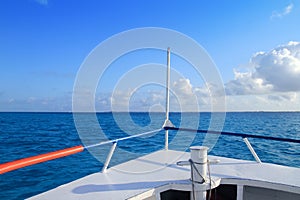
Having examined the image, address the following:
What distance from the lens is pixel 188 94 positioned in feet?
13.0

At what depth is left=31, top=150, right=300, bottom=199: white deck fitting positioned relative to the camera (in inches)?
84.0

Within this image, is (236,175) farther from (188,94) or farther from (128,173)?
(188,94)

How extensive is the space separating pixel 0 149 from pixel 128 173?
13806mm

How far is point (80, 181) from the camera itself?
245 centimetres

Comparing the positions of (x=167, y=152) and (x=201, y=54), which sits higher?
(x=201, y=54)

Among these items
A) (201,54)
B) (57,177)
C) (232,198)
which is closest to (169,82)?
(201,54)

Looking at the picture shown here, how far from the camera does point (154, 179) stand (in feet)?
8.05

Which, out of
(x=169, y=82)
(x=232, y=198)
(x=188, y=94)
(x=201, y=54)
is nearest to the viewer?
(x=232, y=198)

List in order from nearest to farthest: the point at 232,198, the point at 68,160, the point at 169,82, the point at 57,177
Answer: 1. the point at 232,198
2. the point at 169,82
3. the point at 57,177
4. the point at 68,160

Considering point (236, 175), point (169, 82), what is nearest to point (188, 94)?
point (169, 82)

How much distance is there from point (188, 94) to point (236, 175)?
1.64 metres

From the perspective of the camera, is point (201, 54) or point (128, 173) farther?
point (201, 54)

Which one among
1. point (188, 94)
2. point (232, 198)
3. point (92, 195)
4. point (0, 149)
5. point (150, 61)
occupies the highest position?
point (150, 61)

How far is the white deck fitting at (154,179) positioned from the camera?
7.00ft
